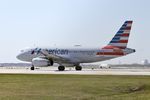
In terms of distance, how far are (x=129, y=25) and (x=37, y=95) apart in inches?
2028

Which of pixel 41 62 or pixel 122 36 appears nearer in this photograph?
pixel 41 62

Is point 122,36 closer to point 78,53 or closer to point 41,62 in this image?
point 78,53

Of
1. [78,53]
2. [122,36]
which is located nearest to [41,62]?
[78,53]

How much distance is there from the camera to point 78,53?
74.4m

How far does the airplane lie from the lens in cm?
7069

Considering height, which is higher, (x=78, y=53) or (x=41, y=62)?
(x=78, y=53)

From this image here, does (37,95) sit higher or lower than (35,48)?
lower

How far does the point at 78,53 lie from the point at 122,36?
924cm

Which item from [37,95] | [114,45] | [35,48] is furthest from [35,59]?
[37,95]

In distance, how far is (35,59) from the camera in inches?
2817

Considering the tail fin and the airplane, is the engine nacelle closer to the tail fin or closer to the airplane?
the airplane

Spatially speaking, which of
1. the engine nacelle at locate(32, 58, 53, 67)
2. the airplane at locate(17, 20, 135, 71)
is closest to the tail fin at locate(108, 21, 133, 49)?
the airplane at locate(17, 20, 135, 71)

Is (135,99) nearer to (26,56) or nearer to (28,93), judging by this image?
(28,93)

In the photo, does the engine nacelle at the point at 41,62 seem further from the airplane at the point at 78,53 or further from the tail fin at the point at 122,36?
the tail fin at the point at 122,36
